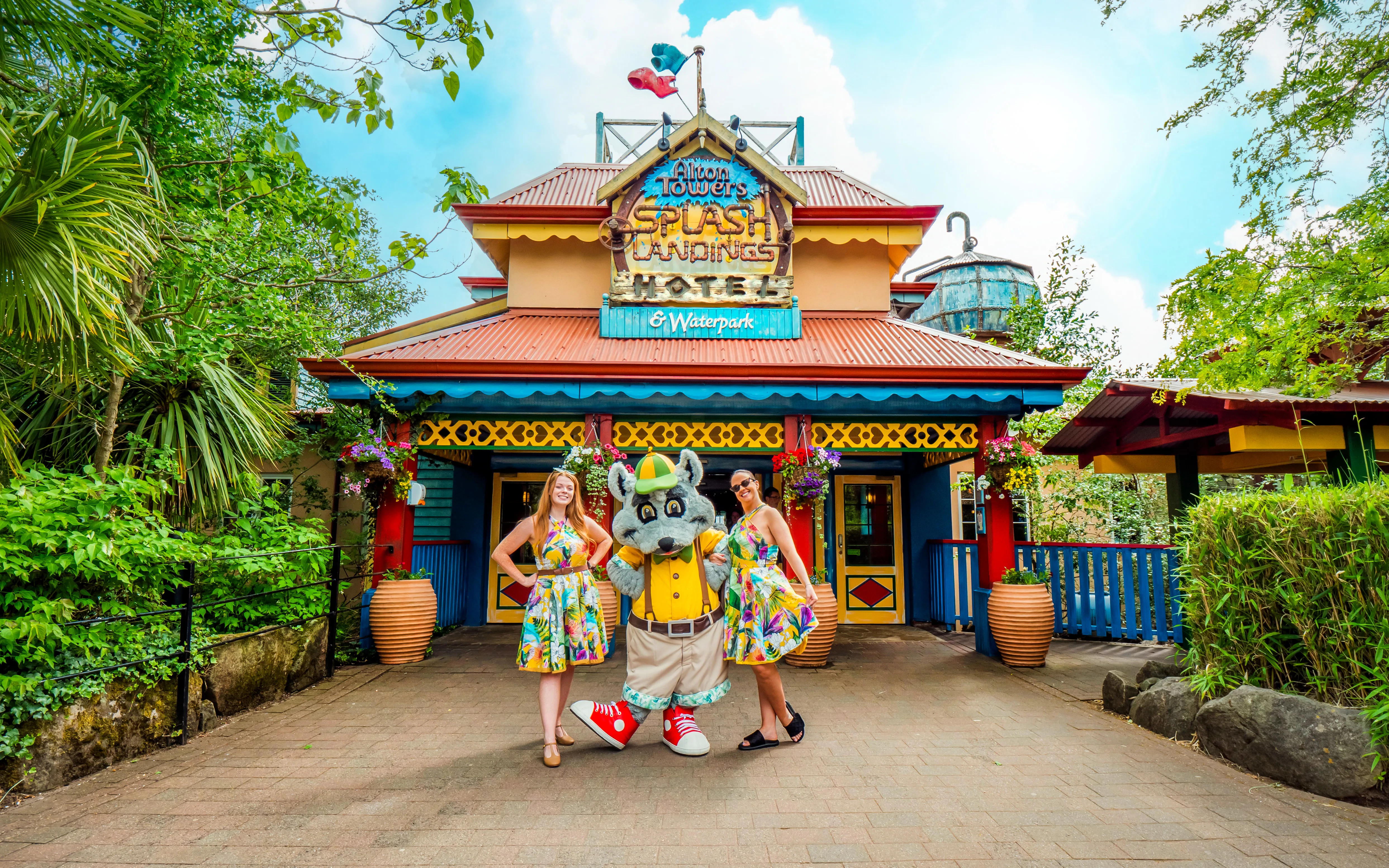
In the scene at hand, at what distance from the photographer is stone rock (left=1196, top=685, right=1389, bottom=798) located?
3.59m

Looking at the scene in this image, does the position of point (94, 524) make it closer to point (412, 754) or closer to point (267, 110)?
point (412, 754)

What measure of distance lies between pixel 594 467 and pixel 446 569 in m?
3.63

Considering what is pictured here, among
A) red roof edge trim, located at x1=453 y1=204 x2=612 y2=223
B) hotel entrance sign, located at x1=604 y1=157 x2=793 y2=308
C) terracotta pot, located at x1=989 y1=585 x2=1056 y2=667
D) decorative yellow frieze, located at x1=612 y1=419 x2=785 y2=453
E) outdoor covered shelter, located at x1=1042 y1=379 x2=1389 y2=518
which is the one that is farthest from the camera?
red roof edge trim, located at x1=453 y1=204 x2=612 y2=223

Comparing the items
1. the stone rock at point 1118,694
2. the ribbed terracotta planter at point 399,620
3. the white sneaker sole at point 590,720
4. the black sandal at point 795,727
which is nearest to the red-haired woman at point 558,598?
the white sneaker sole at point 590,720

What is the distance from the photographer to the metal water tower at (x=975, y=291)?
65.6 feet

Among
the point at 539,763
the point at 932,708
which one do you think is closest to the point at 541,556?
the point at 539,763

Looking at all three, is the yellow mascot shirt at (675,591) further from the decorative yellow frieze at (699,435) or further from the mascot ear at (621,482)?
the decorative yellow frieze at (699,435)

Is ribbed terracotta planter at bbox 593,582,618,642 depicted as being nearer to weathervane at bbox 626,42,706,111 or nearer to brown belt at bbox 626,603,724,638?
brown belt at bbox 626,603,724,638

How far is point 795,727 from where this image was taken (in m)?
4.49

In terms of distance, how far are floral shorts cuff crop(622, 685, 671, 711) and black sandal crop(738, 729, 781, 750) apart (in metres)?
0.63

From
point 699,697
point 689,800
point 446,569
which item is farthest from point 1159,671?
point 446,569

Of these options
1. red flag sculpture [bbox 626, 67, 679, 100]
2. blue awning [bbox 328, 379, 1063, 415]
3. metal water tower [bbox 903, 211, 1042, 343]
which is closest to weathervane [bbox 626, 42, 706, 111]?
red flag sculpture [bbox 626, 67, 679, 100]

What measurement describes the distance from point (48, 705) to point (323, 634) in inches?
103

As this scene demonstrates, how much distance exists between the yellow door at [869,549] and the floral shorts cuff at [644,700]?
20.3 feet
